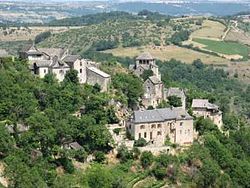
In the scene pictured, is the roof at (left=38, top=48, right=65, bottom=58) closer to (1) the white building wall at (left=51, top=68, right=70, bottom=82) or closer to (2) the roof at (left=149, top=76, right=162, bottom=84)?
(1) the white building wall at (left=51, top=68, right=70, bottom=82)

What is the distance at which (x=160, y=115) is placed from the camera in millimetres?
76688

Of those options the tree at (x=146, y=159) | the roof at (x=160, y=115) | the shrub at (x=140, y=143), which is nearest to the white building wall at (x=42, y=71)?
the roof at (x=160, y=115)

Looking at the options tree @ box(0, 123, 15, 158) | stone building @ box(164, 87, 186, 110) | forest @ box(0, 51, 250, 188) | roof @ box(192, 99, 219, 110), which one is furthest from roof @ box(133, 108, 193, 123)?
tree @ box(0, 123, 15, 158)

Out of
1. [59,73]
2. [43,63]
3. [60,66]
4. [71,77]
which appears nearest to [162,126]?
[71,77]

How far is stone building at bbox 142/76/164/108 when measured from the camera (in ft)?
276

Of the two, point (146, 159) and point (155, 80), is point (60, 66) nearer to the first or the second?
point (155, 80)

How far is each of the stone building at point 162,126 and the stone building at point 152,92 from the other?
528 centimetres

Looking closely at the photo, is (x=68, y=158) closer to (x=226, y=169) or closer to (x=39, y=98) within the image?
(x=39, y=98)

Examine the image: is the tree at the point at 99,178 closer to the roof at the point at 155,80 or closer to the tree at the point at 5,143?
the tree at the point at 5,143

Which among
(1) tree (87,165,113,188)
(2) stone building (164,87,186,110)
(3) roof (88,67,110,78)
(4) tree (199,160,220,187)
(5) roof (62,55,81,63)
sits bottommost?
(4) tree (199,160,220,187)

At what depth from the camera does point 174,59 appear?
186625 millimetres

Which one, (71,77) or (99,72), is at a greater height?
(71,77)

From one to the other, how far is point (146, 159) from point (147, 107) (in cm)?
1248

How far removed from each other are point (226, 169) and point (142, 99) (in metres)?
14.5
